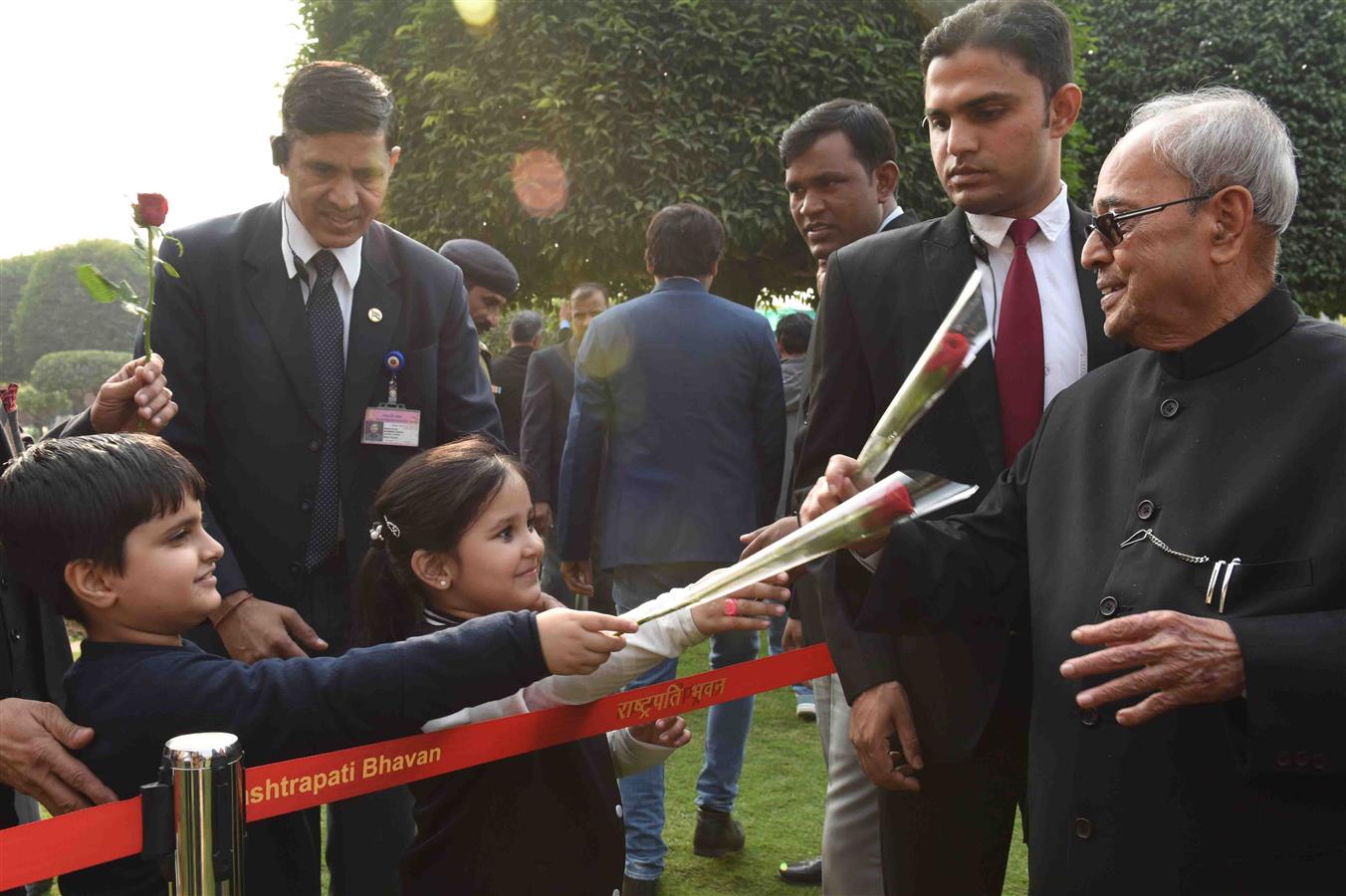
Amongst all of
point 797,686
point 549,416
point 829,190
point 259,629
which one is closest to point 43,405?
point 549,416

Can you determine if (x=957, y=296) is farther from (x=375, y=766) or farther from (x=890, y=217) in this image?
(x=375, y=766)

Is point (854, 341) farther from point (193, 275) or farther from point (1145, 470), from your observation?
point (193, 275)

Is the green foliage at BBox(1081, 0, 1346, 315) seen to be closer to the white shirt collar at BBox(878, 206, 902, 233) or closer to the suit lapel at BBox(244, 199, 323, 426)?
the white shirt collar at BBox(878, 206, 902, 233)

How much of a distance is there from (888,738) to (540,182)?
37.2ft

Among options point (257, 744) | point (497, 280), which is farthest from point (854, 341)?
point (497, 280)

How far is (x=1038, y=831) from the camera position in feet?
7.00

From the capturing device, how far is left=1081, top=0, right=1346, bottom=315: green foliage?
59.7ft

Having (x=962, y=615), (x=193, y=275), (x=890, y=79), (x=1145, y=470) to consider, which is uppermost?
(x=890, y=79)

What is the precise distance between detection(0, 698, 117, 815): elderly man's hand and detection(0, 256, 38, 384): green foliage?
2938 inches

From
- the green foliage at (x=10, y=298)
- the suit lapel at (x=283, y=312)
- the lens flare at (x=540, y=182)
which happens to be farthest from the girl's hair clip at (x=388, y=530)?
the green foliage at (x=10, y=298)

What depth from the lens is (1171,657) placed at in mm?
1749

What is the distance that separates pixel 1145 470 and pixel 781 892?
2.83 meters

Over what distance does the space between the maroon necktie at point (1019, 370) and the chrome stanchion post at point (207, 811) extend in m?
1.67

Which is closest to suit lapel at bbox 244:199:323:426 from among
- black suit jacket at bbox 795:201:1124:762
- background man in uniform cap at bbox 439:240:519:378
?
black suit jacket at bbox 795:201:1124:762
